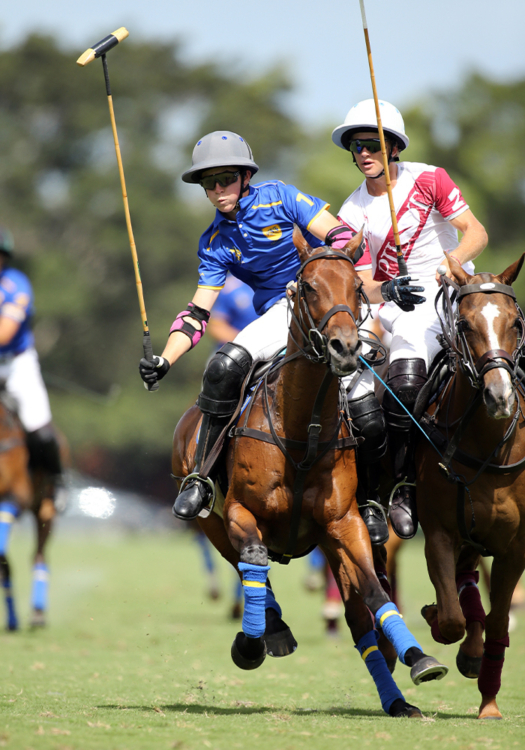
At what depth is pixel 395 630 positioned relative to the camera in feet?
18.1

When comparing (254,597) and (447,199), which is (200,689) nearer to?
(254,597)

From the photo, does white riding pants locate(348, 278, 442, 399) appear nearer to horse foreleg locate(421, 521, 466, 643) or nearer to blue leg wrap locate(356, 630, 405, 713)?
horse foreleg locate(421, 521, 466, 643)

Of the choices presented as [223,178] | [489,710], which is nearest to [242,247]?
[223,178]

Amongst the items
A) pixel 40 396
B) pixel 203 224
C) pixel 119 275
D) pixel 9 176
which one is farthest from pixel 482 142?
pixel 40 396

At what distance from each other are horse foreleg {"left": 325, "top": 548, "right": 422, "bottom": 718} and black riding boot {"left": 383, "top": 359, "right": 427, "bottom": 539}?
23.3 inches

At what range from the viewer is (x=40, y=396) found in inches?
474

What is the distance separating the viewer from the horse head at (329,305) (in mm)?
5281

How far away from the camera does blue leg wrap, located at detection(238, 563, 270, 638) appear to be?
5.77 meters

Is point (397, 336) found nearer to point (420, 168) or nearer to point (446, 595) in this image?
point (420, 168)

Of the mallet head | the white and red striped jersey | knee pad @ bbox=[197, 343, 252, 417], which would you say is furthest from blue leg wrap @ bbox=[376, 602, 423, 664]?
the mallet head

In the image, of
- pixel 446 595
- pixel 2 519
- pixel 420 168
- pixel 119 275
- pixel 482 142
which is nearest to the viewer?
pixel 446 595

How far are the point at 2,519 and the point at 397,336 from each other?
620 cm

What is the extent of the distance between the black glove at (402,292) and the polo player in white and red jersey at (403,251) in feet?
0.03

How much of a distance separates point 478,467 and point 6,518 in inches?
271
